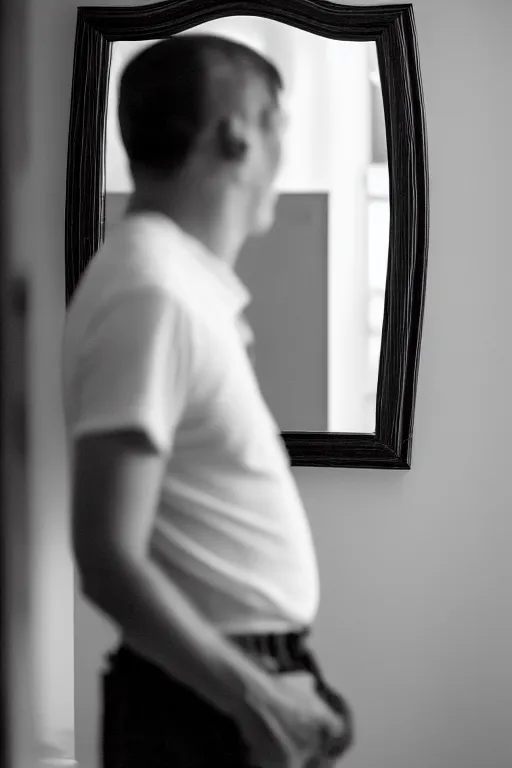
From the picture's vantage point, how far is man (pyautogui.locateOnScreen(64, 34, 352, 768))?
0.46 meters

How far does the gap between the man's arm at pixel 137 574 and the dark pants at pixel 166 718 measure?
0.01 m

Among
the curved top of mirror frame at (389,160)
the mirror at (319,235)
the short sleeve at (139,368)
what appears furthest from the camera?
the curved top of mirror frame at (389,160)

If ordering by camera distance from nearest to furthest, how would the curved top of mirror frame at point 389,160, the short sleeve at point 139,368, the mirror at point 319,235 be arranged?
1. the short sleeve at point 139,368
2. the mirror at point 319,235
3. the curved top of mirror frame at point 389,160

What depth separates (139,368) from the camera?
1.49 feet

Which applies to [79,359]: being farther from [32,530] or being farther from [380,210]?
[380,210]

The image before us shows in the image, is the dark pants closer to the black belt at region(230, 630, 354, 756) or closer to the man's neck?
the black belt at region(230, 630, 354, 756)

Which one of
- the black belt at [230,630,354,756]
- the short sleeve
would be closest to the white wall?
the black belt at [230,630,354,756]

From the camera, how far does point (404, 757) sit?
1202mm

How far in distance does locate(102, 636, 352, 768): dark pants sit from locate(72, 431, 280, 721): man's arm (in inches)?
0.6

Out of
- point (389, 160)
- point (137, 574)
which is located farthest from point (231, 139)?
point (389, 160)

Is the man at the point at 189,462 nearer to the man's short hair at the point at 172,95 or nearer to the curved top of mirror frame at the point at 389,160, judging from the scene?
the man's short hair at the point at 172,95

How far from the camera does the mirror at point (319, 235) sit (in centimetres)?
69

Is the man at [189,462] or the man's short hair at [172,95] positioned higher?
the man's short hair at [172,95]

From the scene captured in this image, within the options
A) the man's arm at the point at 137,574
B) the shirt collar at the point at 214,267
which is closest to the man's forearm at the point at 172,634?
the man's arm at the point at 137,574
